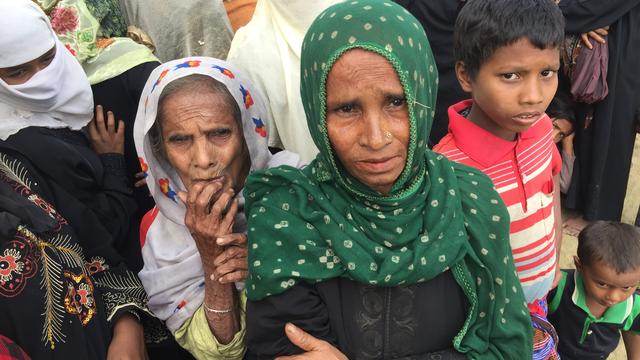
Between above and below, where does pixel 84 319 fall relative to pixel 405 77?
below

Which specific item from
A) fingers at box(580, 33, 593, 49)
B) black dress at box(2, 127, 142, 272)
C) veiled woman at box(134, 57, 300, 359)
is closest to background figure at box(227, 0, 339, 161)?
veiled woman at box(134, 57, 300, 359)

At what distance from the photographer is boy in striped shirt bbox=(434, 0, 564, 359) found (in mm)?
1752

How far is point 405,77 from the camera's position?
47.5 inches

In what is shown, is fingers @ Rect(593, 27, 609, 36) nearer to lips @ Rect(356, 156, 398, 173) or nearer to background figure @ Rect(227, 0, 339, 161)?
background figure @ Rect(227, 0, 339, 161)

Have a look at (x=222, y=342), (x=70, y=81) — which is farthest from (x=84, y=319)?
(x=70, y=81)

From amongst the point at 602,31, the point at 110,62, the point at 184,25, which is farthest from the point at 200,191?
the point at 602,31

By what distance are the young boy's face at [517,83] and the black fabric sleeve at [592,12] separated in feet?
6.65

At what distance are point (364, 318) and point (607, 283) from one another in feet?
4.88

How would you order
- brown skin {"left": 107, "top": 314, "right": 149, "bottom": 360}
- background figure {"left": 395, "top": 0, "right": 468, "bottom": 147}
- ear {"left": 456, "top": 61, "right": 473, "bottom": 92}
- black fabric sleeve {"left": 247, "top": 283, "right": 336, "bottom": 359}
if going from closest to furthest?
black fabric sleeve {"left": 247, "top": 283, "right": 336, "bottom": 359} < brown skin {"left": 107, "top": 314, "right": 149, "bottom": 360} < ear {"left": 456, "top": 61, "right": 473, "bottom": 92} < background figure {"left": 395, "top": 0, "right": 468, "bottom": 147}

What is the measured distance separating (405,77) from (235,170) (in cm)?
83

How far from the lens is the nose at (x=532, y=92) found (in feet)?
5.71

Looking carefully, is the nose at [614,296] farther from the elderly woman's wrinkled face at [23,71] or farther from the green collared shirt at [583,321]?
the elderly woman's wrinkled face at [23,71]

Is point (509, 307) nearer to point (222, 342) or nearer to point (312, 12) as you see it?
point (222, 342)

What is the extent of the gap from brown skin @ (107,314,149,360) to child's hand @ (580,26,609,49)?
3.28 m
